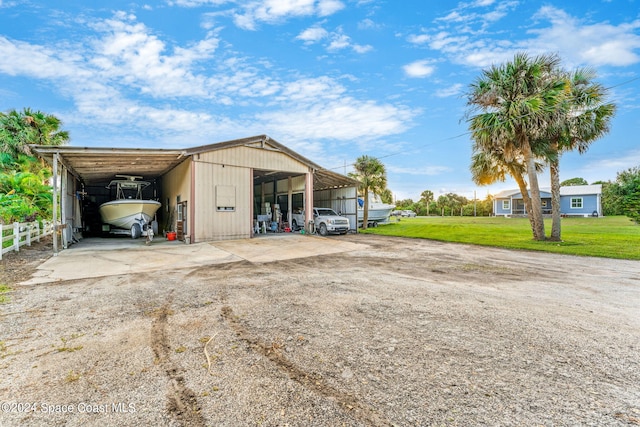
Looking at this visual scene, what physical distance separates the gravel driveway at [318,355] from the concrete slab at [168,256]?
1515 millimetres

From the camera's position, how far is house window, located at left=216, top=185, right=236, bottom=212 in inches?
525

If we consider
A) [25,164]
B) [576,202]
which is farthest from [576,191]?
[25,164]

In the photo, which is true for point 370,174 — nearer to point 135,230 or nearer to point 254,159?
point 254,159

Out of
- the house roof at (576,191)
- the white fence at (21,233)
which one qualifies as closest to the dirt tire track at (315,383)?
the white fence at (21,233)

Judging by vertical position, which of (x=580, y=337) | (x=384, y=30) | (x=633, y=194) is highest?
(x=384, y=30)

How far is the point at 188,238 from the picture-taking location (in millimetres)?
12570

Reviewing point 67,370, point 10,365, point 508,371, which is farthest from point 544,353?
point 10,365

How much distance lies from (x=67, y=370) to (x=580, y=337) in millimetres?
5192

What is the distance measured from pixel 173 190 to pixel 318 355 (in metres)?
15.4

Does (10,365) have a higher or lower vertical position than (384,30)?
lower

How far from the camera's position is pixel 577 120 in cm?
1300

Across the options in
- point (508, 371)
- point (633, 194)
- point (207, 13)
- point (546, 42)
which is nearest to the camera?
point (508, 371)

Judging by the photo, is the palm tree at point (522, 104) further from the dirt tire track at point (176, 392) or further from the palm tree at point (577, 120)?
the dirt tire track at point (176, 392)

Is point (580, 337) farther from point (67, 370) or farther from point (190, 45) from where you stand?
point (190, 45)
